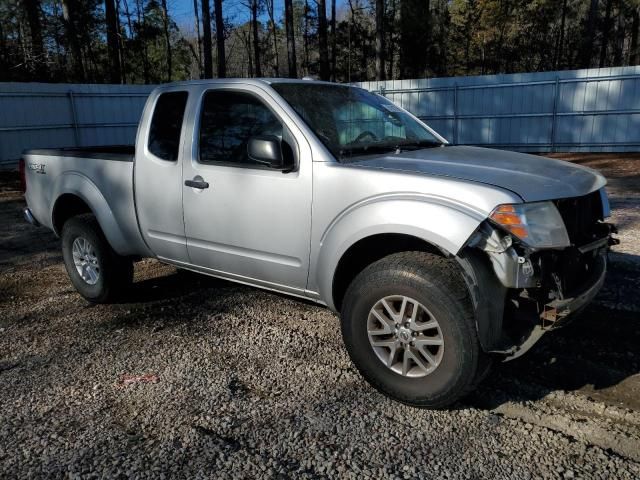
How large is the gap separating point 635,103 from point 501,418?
15752 mm

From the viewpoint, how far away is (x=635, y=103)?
15.7 meters

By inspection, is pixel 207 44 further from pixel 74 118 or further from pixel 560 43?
pixel 560 43

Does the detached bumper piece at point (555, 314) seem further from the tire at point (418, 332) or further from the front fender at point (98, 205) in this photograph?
the front fender at point (98, 205)

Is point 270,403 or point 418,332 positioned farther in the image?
point 270,403

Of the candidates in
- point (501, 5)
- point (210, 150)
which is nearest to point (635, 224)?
point (210, 150)

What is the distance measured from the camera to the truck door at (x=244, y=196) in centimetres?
353

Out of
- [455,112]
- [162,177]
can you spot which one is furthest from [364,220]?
[455,112]

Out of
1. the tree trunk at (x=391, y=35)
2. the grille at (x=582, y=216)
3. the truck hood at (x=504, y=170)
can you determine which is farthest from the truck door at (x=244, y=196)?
the tree trunk at (x=391, y=35)

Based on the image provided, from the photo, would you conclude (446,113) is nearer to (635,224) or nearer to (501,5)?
(635,224)

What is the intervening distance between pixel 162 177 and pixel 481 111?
1586cm

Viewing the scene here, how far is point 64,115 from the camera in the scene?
1556cm

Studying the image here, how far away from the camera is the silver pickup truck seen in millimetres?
2830

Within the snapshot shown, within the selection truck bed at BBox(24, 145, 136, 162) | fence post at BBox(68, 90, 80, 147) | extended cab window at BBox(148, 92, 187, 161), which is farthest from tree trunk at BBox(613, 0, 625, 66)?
extended cab window at BBox(148, 92, 187, 161)

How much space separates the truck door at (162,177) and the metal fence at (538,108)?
15242 mm
